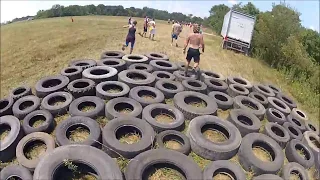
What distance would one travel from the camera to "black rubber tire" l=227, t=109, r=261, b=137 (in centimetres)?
915

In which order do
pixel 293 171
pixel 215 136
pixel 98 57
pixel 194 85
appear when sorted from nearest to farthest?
pixel 293 171 → pixel 215 136 → pixel 194 85 → pixel 98 57

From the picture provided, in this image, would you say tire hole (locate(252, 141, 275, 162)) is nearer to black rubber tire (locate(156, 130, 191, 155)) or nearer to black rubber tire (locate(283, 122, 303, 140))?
black rubber tire (locate(283, 122, 303, 140))

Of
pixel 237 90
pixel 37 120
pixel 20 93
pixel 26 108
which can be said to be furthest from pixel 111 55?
pixel 237 90

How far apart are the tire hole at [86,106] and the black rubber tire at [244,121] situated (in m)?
4.69

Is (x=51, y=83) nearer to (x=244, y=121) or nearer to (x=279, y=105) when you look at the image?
(x=244, y=121)

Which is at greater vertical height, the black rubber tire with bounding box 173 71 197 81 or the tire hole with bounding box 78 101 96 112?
the black rubber tire with bounding box 173 71 197 81

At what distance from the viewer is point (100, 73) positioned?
A: 1169 centimetres

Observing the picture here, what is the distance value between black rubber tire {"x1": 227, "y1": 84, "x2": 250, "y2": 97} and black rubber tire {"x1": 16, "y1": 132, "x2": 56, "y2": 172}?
24.3 feet

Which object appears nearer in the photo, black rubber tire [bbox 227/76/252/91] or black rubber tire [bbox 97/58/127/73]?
black rubber tire [bbox 97/58/127/73]

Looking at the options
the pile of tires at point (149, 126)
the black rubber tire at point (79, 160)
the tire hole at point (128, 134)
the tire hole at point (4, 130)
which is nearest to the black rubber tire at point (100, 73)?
the pile of tires at point (149, 126)

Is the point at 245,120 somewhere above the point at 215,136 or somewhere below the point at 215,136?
above

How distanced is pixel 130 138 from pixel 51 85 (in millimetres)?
4694

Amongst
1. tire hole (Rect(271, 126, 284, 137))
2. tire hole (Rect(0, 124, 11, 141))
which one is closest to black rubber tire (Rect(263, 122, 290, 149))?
tire hole (Rect(271, 126, 284, 137))

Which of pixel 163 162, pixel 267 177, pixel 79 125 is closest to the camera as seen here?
pixel 163 162
